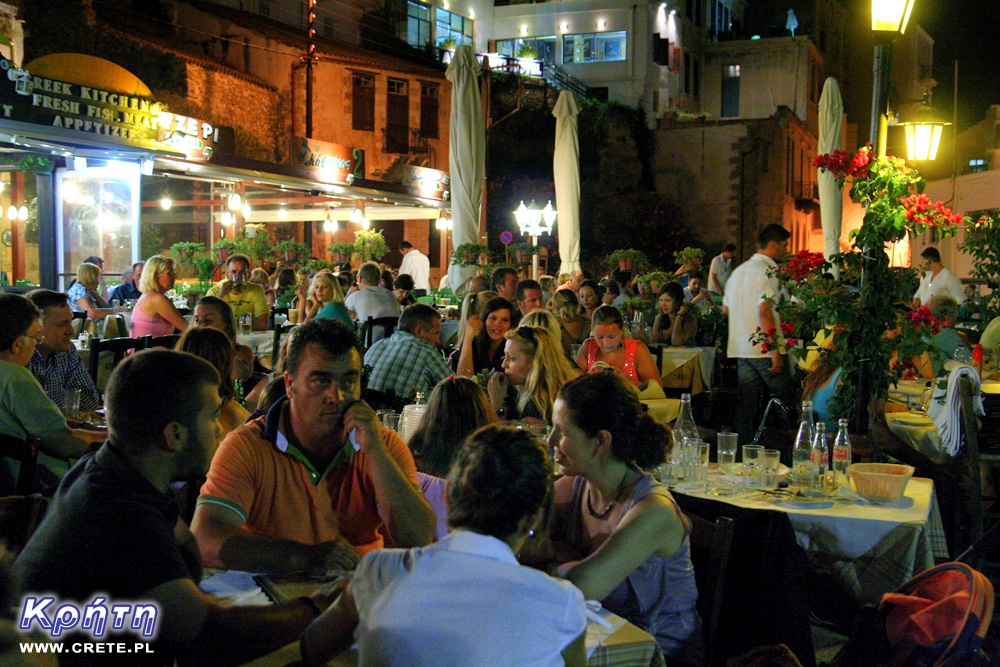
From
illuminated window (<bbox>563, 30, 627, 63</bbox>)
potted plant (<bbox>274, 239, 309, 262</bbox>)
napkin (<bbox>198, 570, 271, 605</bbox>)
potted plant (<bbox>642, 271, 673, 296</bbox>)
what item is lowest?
napkin (<bbox>198, 570, 271, 605</bbox>)

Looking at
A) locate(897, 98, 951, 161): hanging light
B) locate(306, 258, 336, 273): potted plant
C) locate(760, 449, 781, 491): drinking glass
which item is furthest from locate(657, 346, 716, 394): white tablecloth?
locate(306, 258, 336, 273): potted plant

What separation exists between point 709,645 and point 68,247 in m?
12.3

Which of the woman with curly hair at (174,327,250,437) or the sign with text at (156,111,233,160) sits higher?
the sign with text at (156,111,233,160)

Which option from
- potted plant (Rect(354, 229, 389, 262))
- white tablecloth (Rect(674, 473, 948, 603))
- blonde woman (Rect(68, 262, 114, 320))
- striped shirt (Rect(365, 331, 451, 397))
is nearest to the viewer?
white tablecloth (Rect(674, 473, 948, 603))

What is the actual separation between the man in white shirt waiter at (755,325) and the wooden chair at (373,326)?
386 centimetres

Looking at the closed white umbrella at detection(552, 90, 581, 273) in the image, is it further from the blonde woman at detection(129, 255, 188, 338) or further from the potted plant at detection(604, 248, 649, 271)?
the blonde woman at detection(129, 255, 188, 338)

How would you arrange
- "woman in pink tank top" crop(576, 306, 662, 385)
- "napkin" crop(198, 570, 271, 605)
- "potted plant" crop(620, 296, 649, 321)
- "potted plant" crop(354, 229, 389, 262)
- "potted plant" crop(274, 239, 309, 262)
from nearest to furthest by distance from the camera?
1. "napkin" crop(198, 570, 271, 605)
2. "woman in pink tank top" crop(576, 306, 662, 385)
3. "potted plant" crop(620, 296, 649, 321)
4. "potted plant" crop(274, 239, 309, 262)
5. "potted plant" crop(354, 229, 389, 262)

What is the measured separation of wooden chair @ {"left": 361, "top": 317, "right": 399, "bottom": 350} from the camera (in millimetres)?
9141

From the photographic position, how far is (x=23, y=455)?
11.7 feet

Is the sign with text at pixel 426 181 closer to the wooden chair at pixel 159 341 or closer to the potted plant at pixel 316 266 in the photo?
the potted plant at pixel 316 266

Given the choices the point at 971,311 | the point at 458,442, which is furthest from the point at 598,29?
the point at 458,442

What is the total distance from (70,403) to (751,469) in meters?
3.65

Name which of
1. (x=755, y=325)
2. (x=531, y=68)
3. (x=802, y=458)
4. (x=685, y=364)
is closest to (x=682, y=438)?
(x=802, y=458)

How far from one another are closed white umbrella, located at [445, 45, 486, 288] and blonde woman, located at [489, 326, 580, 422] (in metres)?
6.33
